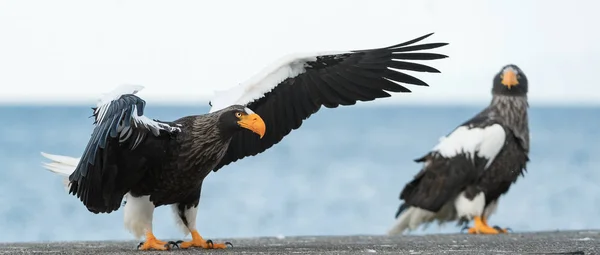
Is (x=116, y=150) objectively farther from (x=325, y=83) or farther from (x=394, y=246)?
(x=394, y=246)

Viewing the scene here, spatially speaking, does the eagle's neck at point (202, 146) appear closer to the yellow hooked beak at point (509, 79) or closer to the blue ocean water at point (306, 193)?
the blue ocean water at point (306, 193)

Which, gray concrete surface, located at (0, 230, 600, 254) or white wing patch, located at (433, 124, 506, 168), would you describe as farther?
white wing patch, located at (433, 124, 506, 168)

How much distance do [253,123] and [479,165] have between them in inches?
155

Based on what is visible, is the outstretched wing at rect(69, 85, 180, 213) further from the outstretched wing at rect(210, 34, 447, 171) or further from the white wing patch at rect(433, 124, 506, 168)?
the white wing patch at rect(433, 124, 506, 168)

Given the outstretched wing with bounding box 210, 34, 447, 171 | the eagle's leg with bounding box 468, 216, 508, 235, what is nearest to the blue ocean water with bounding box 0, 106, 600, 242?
the eagle's leg with bounding box 468, 216, 508, 235

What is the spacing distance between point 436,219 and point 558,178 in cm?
1776

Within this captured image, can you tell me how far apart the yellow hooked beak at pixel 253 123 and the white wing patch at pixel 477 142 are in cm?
378

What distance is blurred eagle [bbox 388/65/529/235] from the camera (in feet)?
37.1

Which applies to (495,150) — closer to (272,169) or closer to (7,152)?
(272,169)

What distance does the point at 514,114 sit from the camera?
11.6m

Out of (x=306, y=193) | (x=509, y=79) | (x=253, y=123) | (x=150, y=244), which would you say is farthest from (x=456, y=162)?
(x=306, y=193)

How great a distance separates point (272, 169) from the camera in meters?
33.3

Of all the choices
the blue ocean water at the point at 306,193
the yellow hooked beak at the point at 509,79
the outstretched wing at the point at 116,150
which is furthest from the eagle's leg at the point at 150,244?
the yellow hooked beak at the point at 509,79

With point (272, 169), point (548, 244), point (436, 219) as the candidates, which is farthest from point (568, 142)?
point (548, 244)
